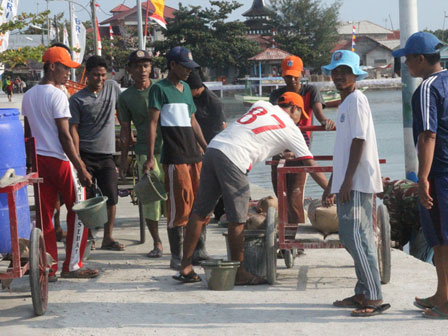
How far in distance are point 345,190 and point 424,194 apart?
0.54m

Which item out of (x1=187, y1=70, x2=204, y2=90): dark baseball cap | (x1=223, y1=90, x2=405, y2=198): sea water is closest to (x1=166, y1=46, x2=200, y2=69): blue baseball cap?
(x1=187, y1=70, x2=204, y2=90): dark baseball cap

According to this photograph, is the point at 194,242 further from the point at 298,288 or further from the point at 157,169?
the point at 157,169

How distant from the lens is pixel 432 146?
516 cm

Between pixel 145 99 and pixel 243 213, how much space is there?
2.16 meters

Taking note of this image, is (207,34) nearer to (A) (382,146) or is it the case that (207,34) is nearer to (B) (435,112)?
(A) (382,146)

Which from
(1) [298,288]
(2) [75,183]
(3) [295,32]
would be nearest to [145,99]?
(2) [75,183]

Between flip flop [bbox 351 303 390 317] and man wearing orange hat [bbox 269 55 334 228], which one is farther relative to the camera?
man wearing orange hat [bbox 269 55 334 228]

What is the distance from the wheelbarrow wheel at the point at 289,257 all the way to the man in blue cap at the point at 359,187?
139 cm

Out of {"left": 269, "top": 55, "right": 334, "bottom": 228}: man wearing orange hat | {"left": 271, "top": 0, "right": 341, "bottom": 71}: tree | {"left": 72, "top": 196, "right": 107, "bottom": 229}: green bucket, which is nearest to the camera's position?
{"left": 72, "top": 196, "right": 107, "bottom": 229}: green bucket

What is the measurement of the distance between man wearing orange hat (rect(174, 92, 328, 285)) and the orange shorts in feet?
1.97

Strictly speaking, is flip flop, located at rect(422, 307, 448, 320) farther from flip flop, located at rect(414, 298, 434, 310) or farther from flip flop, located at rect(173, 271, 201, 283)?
flip flop, located at rect(173, 271, 201, 283)

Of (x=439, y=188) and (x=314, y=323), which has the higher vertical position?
(x=439, y=188)

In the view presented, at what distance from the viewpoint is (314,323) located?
17.7 feet

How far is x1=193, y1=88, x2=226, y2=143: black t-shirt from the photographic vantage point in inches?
376
